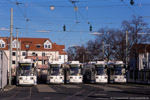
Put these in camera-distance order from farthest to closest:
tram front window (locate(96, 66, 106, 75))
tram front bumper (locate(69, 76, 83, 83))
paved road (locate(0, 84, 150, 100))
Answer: tram front window (locate(96, 66, 106, 75)), tram front bumper (locate(69, 76, 83, 83)), paved road (locate(0, 84, 150, 100))

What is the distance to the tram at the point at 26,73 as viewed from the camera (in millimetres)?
36281

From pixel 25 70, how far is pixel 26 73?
0.40 metres

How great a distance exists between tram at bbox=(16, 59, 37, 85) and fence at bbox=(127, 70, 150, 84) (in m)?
15.1

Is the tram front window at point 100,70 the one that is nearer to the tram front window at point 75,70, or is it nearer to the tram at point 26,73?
the tram front window at point 75,70

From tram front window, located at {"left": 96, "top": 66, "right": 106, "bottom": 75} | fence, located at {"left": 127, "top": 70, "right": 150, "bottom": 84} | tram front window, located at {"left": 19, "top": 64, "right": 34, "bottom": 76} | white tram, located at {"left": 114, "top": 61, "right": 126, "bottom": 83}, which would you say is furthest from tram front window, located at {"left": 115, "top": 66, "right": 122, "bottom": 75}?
tram front window, located at {"left": 19, "top": 64, "right": 34, "bottom": 76}

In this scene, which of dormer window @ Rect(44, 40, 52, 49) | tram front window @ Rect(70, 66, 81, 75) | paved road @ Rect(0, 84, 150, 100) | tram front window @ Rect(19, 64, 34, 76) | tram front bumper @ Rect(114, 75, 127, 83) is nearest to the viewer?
paved road @ Rect(0, 84, 150, 100)

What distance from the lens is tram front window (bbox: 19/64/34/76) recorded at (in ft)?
120

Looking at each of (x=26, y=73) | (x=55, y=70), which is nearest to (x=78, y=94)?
(x=26, y=73)

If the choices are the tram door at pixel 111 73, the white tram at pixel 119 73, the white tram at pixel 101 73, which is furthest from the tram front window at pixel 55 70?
the white tram at pixel 119 73

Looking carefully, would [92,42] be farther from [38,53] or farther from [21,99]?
[21,99]

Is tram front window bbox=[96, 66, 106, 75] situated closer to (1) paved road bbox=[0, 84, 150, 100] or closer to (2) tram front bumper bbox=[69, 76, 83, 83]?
(2) tram front bumper bbox=[69, 76, 83, 83]

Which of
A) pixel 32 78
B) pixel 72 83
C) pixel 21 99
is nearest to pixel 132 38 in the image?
pixel 72 83

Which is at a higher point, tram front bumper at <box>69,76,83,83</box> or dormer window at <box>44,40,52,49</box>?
dormer window at <box>44,40,52,49</box>

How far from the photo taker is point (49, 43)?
10012 cm
